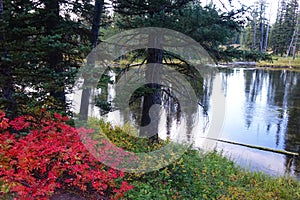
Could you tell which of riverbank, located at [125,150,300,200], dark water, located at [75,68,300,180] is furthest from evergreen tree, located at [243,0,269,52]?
riverbank, located at [125,150,300,200]

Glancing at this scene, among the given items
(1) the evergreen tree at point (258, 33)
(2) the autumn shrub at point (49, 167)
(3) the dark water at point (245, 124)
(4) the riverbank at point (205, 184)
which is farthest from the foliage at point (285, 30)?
(2) the autumn shrub at point (49, 167)

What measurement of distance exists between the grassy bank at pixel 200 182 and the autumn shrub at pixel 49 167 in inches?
16.2

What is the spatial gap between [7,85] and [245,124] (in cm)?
987

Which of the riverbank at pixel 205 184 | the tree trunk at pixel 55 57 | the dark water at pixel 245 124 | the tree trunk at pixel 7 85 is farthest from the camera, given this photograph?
the dark water at pixel 245 124

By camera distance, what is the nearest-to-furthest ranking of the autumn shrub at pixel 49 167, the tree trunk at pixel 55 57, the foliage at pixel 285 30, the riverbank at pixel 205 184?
1. the autumn shrub at pixel 49 167
2. the riverbank at pixel 205 184
3. the tree trunk at pixel 55 57
4. the foliage at pixel 285 30

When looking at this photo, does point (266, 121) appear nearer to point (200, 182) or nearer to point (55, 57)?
point (200, 182)

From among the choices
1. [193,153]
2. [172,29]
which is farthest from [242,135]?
[172,29]

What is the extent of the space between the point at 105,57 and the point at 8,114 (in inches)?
103

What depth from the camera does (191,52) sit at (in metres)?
6.07

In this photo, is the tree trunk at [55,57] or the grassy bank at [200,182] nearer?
the grassy bank at [200,182]

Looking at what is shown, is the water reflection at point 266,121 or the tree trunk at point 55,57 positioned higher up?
the tree trunk at point 55,57

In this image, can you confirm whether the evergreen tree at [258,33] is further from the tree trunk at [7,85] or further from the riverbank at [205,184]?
the tree trunk at [7,85]

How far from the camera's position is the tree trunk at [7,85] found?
3.91 meters

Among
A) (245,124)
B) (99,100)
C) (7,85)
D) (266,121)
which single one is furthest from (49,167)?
(266,121)
